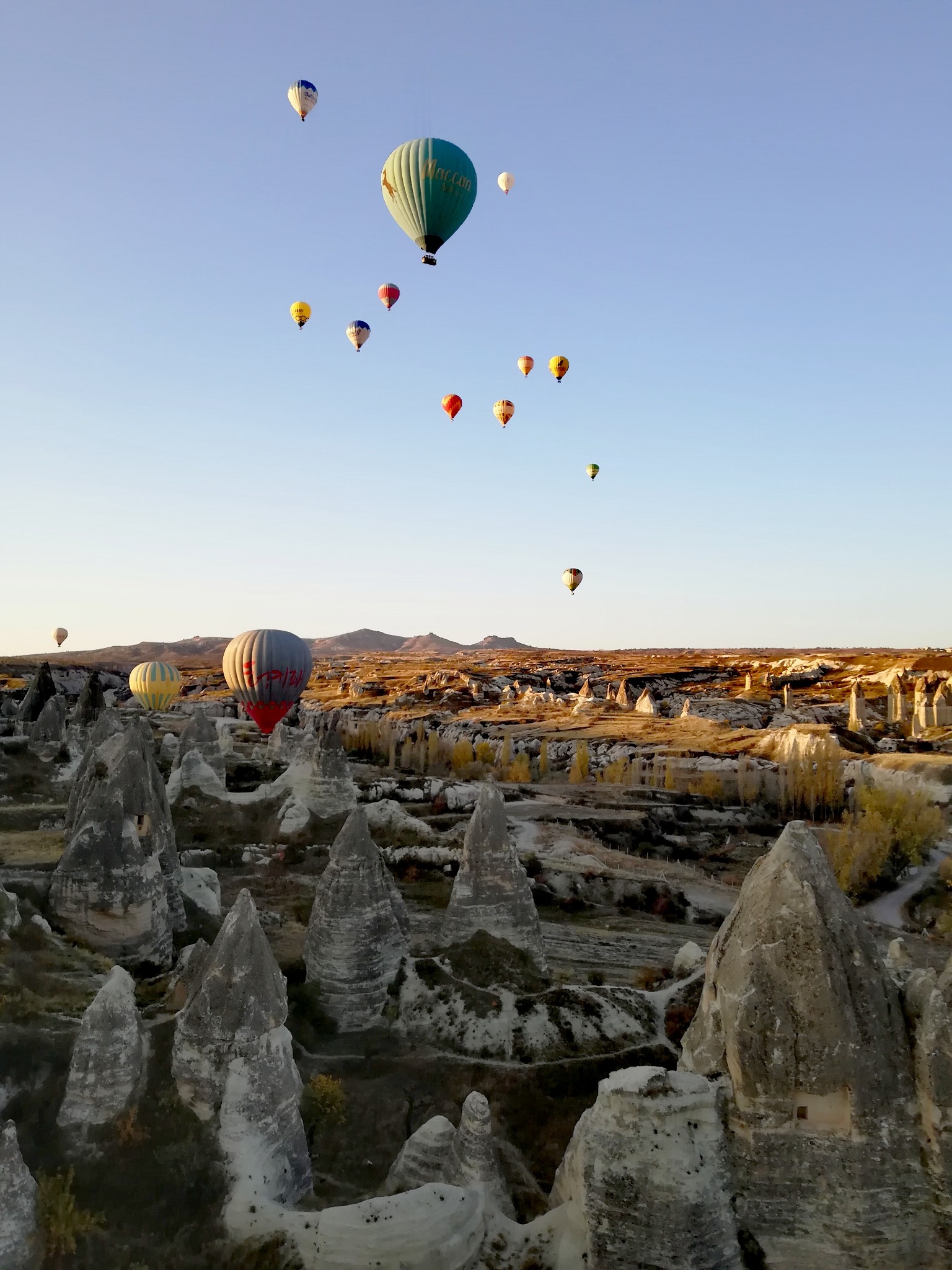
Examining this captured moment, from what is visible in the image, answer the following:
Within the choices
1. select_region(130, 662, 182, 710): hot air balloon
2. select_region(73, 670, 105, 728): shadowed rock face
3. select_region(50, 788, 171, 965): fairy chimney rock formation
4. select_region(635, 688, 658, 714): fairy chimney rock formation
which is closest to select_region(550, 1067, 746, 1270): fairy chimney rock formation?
select_region(50, 788, 171, 965): fairy chimney rock formation

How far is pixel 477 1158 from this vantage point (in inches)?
660

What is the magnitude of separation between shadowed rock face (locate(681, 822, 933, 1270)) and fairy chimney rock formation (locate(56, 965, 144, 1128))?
11.8 m

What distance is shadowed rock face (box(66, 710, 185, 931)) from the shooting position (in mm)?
25406

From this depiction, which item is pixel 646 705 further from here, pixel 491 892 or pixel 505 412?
pixel 491 892

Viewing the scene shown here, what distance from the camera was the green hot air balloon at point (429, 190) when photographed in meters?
39.8

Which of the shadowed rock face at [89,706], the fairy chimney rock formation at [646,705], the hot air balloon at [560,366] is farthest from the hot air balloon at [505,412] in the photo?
the fairy chimney rock formation at [646,705]

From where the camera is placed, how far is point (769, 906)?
541 inches

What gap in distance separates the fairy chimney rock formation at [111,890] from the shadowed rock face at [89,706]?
26.3 metres

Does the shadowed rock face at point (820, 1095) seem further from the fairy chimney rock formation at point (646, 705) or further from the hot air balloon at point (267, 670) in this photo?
the fairy chimney rock formation at point (646, 705)

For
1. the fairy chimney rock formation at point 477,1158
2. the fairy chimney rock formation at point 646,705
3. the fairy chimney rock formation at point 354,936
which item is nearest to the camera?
the fairy chimney rock formation at point 477,1158

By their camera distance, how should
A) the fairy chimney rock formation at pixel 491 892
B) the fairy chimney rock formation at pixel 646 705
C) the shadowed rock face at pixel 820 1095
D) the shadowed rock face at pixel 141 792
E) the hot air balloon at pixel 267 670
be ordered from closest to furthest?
the shadowed rock face at pixel 820 1095, the shadowed rock face at pixel 141 792, the fairy chimney rock formation at pixel 491 892, the hot air balloon at pixel 267 670, the fairy chimney rock formation at pixel 646 705

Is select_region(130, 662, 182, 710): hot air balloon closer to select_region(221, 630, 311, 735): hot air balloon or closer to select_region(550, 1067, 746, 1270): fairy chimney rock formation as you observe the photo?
select_region(221, 630, 311, 735): hot air balloon

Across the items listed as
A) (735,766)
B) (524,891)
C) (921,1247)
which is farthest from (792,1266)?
(735,766)

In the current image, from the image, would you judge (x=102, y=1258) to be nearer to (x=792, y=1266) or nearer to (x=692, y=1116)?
(x=692, y=1116)
